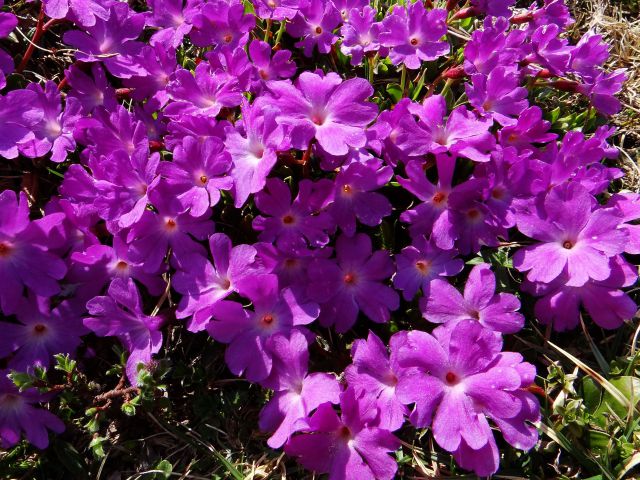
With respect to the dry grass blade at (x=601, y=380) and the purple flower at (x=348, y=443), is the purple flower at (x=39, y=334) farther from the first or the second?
the dry grass blade at (x=601, y=380)

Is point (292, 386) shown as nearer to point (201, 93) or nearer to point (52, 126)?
point (201, 93)

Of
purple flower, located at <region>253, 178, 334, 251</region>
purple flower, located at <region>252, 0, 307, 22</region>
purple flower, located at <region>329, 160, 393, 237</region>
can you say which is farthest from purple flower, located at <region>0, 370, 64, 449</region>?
purple flower, located at <region>252, 0, 307, 22</region>

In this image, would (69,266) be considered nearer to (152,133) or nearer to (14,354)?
(14,354)

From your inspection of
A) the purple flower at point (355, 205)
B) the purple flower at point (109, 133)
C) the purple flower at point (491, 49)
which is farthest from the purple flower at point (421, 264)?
the purple flower at point (109, 133)

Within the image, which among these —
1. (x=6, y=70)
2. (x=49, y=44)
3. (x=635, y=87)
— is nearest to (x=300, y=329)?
(x=6, y=70)

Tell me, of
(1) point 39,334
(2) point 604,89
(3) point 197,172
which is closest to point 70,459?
(1) point 39,334

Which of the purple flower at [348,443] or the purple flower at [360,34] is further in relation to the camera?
the purple flower at [360,34]
